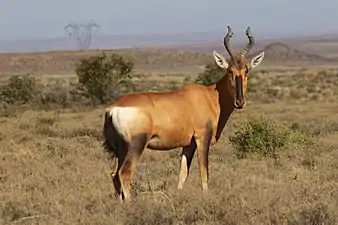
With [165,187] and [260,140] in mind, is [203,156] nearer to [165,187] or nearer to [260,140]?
[165,187]

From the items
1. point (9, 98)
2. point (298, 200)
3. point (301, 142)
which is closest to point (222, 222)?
point (298, 200)

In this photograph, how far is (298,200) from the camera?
941 cm

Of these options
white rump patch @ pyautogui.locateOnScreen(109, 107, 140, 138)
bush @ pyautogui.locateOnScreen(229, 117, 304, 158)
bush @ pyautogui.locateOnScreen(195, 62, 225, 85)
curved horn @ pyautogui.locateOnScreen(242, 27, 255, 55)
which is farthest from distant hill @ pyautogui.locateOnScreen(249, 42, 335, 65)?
white rump patch @ pyautogui.locateOnScreen(109, 107, 140, 138)

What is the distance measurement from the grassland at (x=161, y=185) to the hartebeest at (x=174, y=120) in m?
0.50

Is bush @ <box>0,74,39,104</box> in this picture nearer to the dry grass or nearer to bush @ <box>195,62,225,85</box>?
bush @ <box>195,62,225,85</box>

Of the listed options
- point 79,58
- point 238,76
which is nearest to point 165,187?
point 238,76

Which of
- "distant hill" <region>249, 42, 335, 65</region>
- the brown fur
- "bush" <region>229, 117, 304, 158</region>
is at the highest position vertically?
the brown fur

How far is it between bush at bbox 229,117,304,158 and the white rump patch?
619 cm

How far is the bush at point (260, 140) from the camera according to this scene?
15977 millimetres

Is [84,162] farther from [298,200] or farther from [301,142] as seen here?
[298,200]

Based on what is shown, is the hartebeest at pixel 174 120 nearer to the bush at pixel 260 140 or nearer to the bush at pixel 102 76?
the bush at pixel 260 140

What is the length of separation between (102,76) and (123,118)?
2658 centimetres

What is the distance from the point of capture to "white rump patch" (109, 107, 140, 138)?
9.90 metres

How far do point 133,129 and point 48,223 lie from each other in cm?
197
